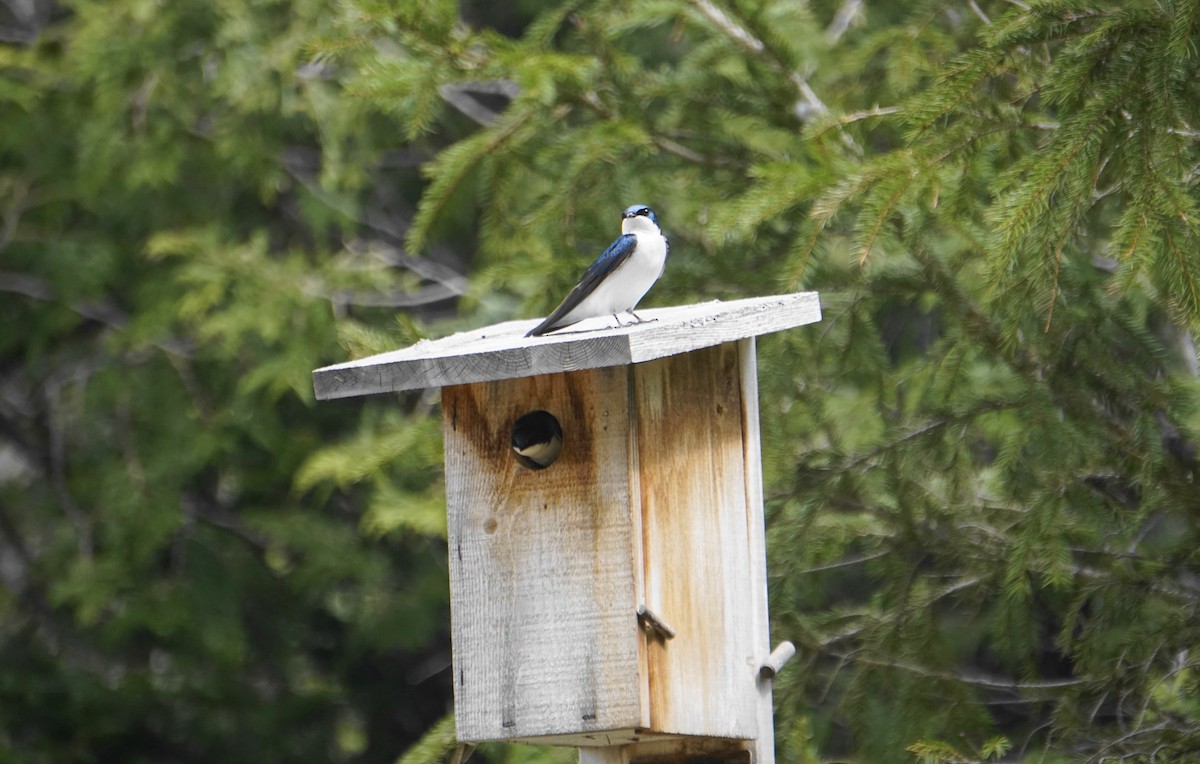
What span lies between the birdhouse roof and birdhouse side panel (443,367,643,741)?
14cm

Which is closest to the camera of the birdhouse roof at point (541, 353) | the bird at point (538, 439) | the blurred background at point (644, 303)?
the birdhouse roof at point (541, 353)

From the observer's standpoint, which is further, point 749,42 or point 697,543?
point 749,42

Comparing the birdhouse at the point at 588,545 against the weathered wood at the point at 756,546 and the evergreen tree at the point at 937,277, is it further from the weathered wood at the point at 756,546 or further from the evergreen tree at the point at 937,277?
the evergreen tree at the point at 937,277

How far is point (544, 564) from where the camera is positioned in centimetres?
292

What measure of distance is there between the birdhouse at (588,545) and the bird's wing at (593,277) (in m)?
0.05

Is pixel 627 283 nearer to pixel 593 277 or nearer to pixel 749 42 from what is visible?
pixel 593 277

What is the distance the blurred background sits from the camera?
3.51 m

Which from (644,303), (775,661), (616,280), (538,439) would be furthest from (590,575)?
(644,303)

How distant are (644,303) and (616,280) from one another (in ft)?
4.44

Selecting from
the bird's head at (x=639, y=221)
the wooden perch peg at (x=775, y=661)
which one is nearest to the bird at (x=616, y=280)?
the bird's head at (x=639, y=221)

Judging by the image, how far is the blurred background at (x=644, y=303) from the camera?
351 cm

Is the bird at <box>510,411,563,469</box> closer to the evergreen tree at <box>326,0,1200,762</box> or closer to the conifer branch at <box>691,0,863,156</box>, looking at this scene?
the evergreen tree at <box>326,0,1200,762</box>

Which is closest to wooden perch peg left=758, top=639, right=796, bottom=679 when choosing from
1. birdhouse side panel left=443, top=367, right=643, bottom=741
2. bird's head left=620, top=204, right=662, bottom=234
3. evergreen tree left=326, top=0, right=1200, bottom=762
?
evergreen tree left=326, top=0, right=1200, bottom=762

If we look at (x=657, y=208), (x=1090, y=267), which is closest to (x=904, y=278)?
(x=1090, y=267)
